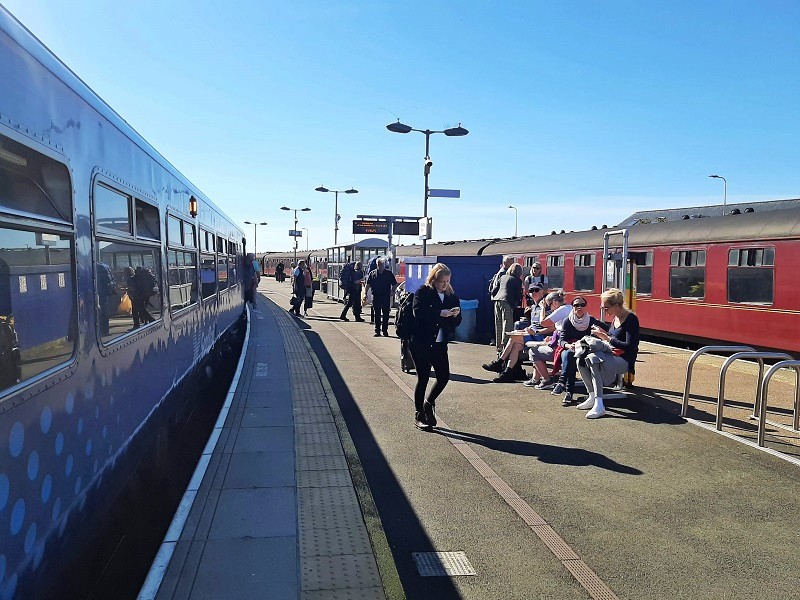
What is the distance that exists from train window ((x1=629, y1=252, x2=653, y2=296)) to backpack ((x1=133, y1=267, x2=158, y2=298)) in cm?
1159

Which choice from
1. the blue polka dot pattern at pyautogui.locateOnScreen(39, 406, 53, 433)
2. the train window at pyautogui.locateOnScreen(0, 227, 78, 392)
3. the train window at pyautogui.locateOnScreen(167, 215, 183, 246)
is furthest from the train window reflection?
the blue polka dot pattern at pyautogui.locateOnScreen(39, 406, 53, 433)

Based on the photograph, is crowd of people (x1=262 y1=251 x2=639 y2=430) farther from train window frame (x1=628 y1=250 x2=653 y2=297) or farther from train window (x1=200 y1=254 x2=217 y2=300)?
train window frame (x1=628 y1=250 x2=653 y2=297)

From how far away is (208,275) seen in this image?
9.66 m

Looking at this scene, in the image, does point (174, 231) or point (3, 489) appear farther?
point (174, 231)

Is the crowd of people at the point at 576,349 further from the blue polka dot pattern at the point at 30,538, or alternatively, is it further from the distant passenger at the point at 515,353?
the blue polka dot pattern at the point at 30,538

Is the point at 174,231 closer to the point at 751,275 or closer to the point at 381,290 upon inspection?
the point at 381,290

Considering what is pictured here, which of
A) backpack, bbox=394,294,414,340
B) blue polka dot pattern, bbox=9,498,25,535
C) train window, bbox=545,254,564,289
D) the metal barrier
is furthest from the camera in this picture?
train window, bbox=545,254,564,289

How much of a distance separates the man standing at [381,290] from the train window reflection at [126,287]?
30.3 ft

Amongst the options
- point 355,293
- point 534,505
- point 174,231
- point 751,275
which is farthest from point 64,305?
point 355,293

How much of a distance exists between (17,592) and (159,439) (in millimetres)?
3439

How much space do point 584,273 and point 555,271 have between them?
1.62 m

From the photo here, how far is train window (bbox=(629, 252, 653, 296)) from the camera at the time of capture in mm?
14234

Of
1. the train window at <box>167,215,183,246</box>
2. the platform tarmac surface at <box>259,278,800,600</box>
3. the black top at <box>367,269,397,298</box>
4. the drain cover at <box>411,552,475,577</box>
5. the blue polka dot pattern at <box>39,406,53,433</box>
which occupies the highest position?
the train window at <box>167,215,183,246</box>

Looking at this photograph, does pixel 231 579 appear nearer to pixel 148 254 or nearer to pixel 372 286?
pixel 148 254
